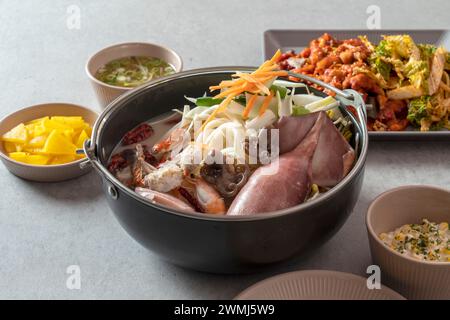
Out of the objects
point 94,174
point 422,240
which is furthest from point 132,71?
point 422,240

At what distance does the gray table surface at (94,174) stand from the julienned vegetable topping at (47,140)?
8 cm

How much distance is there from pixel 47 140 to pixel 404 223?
→ 109 centimetres

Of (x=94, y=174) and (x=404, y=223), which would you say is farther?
(x=94, y=174)

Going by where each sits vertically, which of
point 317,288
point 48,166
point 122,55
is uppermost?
point 122,55

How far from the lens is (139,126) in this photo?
6.26ft

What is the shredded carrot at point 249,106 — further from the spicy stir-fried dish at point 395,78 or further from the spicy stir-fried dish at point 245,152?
the spicy stir-fried dish at point 395,78

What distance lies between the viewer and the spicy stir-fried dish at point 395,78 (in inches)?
85.4

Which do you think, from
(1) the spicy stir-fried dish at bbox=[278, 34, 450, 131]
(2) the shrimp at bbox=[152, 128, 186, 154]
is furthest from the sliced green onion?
(1) the spicy stir-fried dish at bbox=[278, 34, 450, 131]

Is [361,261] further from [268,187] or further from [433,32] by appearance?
[433,32]

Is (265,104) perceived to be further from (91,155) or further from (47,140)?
(47,140)

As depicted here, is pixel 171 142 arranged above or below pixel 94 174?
above

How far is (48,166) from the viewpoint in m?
1.90

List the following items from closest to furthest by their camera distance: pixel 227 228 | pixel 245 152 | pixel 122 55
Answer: pixel 227 228 < pixel 245 152 < pixel 122 55
